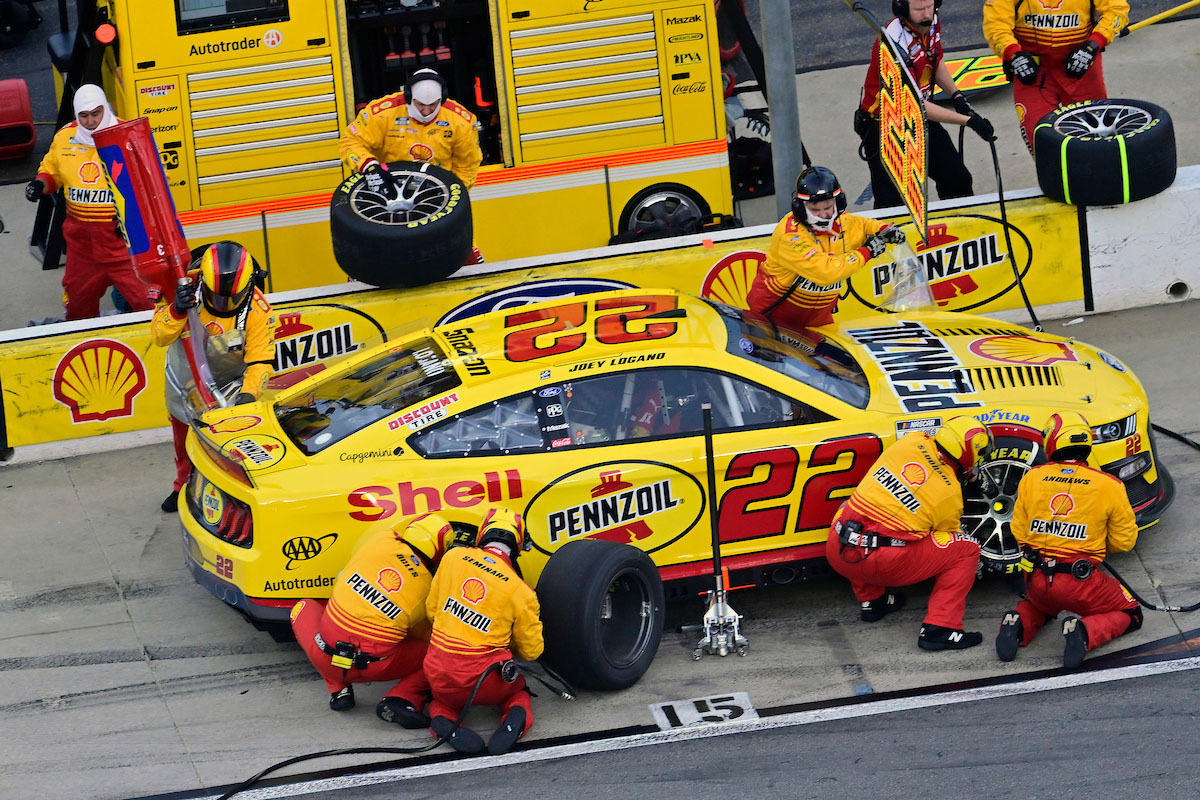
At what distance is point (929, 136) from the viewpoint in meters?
11.5

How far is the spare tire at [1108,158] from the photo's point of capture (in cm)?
1051

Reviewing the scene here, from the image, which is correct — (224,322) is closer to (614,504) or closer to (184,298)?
(184,298)

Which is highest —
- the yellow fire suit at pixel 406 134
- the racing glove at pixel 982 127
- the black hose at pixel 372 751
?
the yellow fire suit at pixel 406 134

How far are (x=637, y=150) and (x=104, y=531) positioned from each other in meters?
4.80

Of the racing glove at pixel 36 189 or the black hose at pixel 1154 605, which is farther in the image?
the racing glove at pixel 36 189

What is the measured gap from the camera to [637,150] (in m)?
11.8

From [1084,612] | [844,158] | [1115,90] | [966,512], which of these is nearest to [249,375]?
[966,512]

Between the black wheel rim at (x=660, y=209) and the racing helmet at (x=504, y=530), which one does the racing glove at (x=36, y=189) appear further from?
the racing helmet at (x=504, y=530)

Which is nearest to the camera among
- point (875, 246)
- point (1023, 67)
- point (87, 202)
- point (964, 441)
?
point (964, 441)

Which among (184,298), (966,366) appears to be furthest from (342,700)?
(966,366)

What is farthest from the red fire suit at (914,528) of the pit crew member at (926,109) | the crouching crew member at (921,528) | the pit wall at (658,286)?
the pit crew member at (926,109)

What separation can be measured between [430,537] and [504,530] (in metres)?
0.37

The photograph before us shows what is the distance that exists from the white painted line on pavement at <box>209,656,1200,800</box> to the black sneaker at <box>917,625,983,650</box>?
358mm

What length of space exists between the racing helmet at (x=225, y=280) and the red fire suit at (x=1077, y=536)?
4.19 meters
